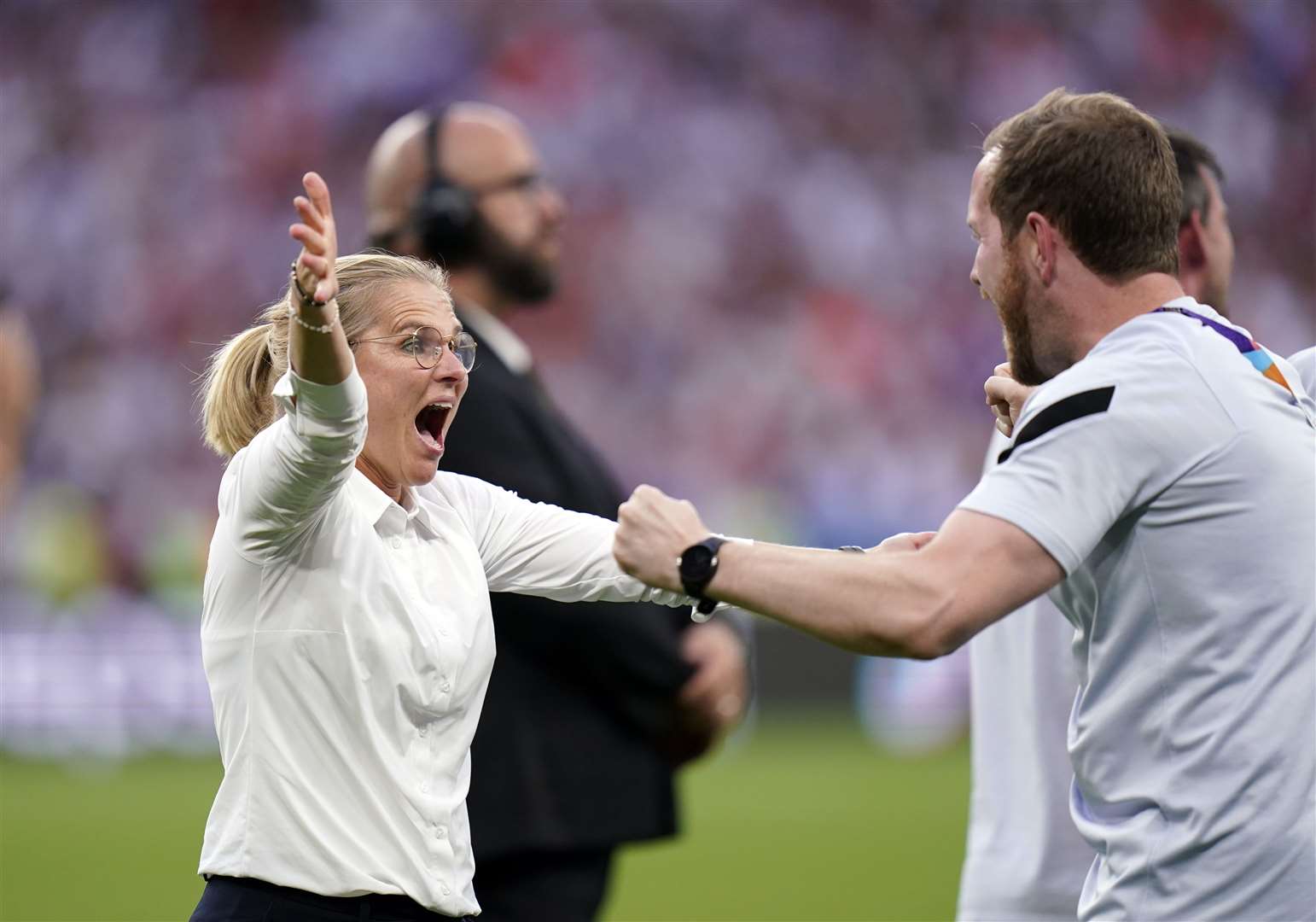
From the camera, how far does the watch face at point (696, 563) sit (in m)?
2.58

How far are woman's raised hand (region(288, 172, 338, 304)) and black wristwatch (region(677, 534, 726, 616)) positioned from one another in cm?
68

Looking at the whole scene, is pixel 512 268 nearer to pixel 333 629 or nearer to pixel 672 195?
pixel 333 629

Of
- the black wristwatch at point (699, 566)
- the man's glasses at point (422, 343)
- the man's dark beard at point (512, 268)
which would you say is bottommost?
the black wristwatch at point (699, 566)

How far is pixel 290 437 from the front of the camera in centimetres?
243

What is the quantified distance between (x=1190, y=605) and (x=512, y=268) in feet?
8.60

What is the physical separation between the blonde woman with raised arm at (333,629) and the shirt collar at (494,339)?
1.43 m

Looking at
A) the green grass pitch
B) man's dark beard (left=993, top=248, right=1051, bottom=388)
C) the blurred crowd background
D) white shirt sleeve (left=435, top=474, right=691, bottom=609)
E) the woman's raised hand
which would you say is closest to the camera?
the woman's raised hand

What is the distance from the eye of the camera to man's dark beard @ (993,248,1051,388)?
275 centimetres

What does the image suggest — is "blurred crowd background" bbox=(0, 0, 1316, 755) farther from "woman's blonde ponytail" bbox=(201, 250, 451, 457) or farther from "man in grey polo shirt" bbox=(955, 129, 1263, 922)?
"woman's blonde ponytail" bbox=(201, 250, 451, 457)

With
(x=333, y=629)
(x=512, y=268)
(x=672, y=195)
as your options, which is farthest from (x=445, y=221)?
(x=672, y=195)

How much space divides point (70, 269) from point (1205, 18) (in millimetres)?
13100

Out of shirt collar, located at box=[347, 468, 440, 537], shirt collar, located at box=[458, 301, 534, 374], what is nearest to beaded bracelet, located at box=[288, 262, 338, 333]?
shirt collar, located at box=[347, 468, 440, 537]

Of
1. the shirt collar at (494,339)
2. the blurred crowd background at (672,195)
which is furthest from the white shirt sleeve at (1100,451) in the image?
the blurred crowd background at (672,195)

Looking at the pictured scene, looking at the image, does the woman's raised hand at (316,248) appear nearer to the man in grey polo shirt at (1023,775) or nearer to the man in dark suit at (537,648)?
the man in grey polo shirt at (1023,775)
